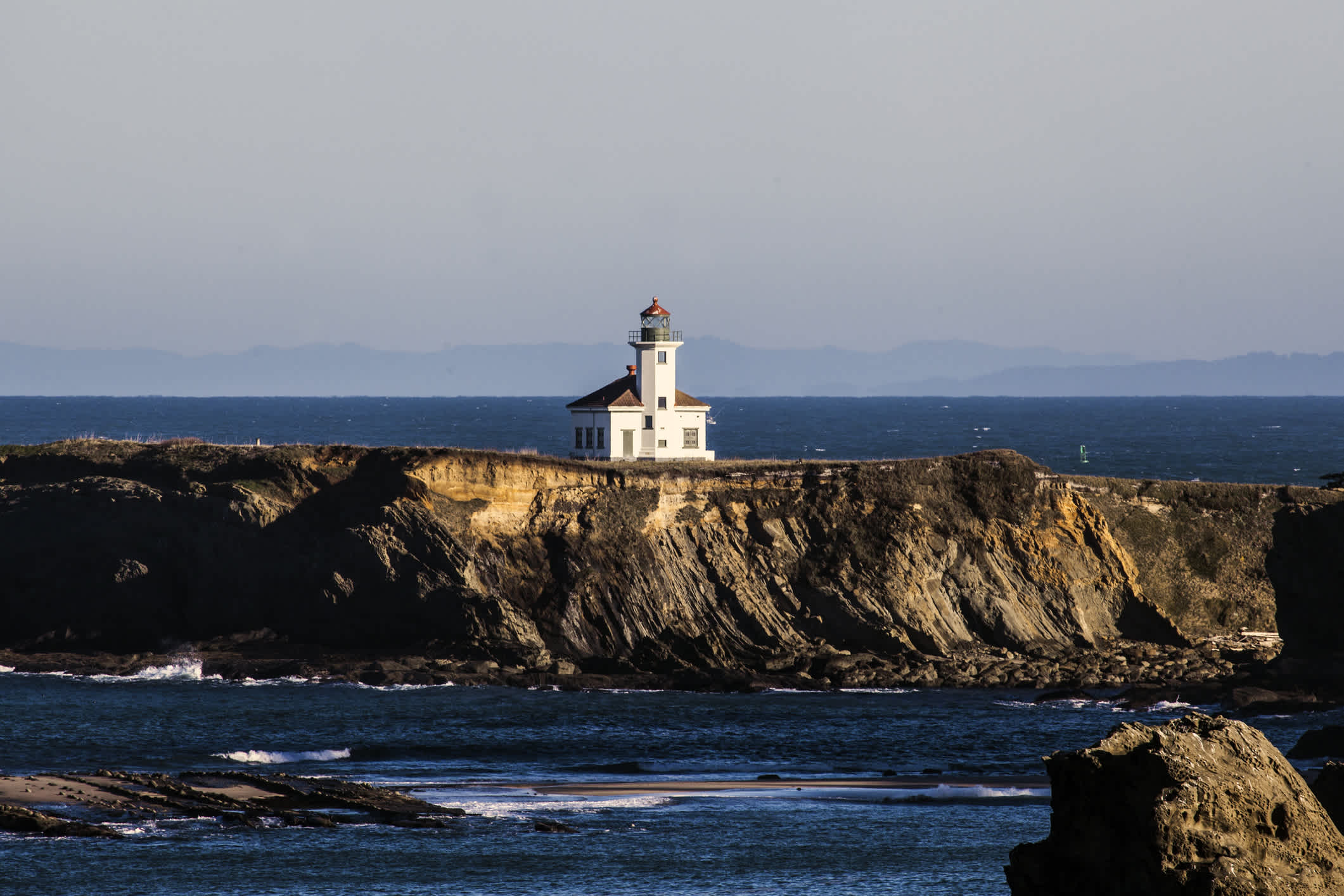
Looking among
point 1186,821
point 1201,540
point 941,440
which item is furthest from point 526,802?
point 941,440

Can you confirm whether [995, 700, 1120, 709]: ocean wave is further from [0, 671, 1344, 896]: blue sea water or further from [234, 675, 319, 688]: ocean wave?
[234, 675, 319, 688]: ocean wave

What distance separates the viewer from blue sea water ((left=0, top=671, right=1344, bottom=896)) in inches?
1153

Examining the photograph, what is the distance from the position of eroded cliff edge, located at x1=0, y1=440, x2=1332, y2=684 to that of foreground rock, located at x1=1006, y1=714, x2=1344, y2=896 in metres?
39.7

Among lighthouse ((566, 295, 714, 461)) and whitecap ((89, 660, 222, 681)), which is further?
lighthouse ((566, 295, 714, 461))

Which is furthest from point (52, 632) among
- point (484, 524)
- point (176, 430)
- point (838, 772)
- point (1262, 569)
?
point (176, 430)

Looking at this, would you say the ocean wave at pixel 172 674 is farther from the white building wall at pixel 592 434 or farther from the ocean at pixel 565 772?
the white building wall at pixel 592 434

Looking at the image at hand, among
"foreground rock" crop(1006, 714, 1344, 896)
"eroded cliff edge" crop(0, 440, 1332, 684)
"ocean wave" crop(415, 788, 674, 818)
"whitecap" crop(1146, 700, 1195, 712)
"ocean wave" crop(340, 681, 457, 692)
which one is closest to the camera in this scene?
"foreground rock" crop(1006, 714, 1344, 896)

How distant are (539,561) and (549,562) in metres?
0.40

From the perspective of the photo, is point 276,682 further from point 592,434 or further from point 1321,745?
point 1321,745

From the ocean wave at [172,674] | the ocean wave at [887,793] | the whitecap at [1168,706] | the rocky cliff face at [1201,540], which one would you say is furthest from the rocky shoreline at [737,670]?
the ocean wave at [887,793]

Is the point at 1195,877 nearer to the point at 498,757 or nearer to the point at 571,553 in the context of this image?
the point at 498,757

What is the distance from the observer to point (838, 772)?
4128 cm

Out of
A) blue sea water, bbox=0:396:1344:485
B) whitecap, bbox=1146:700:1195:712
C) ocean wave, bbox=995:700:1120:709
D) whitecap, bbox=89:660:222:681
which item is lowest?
ocean wave, bbox=995:700:1120:709

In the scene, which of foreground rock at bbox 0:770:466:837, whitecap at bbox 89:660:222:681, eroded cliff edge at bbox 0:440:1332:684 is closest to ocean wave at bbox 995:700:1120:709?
eroded cliff edge at bbox 0:440:1332:684
